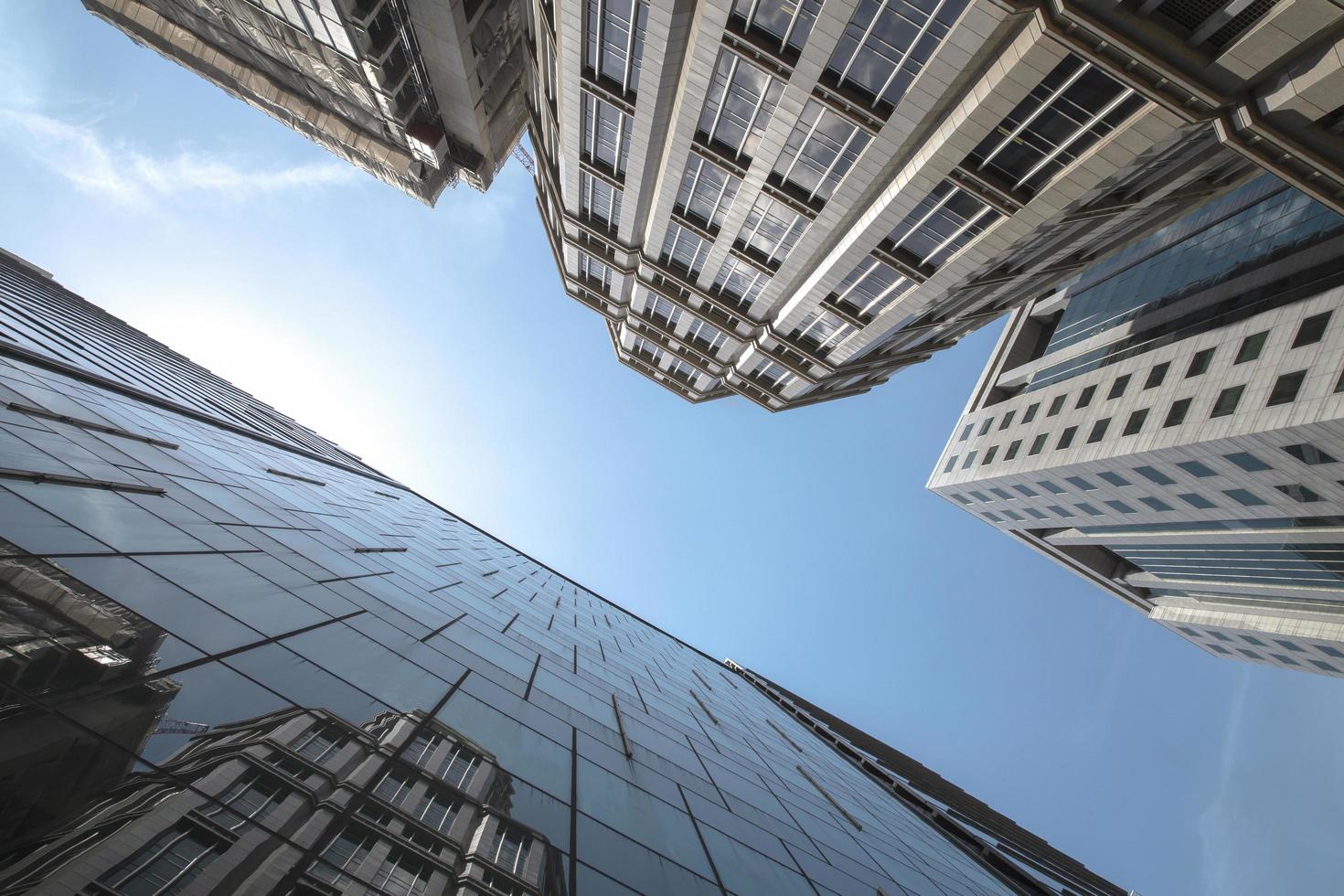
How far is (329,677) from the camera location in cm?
829

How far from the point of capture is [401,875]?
5996 mm

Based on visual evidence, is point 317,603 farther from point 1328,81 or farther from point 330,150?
point 330,150

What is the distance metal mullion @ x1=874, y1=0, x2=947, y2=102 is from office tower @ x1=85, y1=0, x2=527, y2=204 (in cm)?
2464

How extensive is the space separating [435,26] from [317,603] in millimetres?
38962

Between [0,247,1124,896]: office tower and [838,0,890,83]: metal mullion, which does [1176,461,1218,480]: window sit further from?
[0,247,1124,896]: office tower

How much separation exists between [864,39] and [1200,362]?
32839 mm

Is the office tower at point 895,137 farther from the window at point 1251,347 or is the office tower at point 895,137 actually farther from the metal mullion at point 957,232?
the window at point 1251,347

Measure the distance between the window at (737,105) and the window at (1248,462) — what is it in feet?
114

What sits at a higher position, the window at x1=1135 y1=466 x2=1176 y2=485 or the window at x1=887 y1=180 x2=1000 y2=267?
the window at x1=887 y1=180 x2=1000 y2=267

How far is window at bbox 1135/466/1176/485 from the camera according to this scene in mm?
44219

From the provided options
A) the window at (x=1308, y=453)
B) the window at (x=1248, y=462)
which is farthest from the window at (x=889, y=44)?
the window at (x=1248, y=462)

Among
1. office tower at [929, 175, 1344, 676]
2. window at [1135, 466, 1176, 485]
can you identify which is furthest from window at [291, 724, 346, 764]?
window at [1135, 466, 1176, 485]

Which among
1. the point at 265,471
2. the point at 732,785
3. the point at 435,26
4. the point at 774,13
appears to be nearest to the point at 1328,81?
the point at 774,13

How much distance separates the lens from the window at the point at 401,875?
5.80 m
